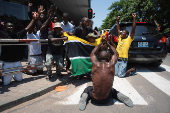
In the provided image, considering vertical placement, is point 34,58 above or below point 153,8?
below

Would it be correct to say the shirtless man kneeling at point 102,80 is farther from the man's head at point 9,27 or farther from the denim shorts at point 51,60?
the man's head at point 9,27

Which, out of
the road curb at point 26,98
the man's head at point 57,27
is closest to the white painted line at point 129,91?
the road curb at point 26,98

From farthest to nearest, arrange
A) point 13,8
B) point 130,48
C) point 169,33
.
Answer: point 169,33, point 13,8, point 130,48

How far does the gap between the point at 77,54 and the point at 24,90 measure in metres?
1.90

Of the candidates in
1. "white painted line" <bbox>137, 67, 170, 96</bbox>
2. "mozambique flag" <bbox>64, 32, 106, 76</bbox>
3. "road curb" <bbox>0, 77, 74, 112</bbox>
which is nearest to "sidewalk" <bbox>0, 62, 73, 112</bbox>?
"road curb" <bbox>0, 77, 74, 112</bbox>

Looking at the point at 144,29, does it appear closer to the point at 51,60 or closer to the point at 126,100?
the point at 126,100

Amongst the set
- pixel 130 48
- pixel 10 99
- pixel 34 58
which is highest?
pixel 130 48

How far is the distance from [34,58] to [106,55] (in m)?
3.11

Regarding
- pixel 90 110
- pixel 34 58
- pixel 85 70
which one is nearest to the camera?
pixel 90 110

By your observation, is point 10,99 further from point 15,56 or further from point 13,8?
point 13,8

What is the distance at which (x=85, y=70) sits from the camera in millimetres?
4375

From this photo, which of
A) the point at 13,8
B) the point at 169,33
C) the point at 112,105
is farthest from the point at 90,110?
the point at 169,33

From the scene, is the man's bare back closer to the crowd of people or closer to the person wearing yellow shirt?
the crowd of people

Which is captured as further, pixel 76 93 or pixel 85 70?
pixel 85 70
